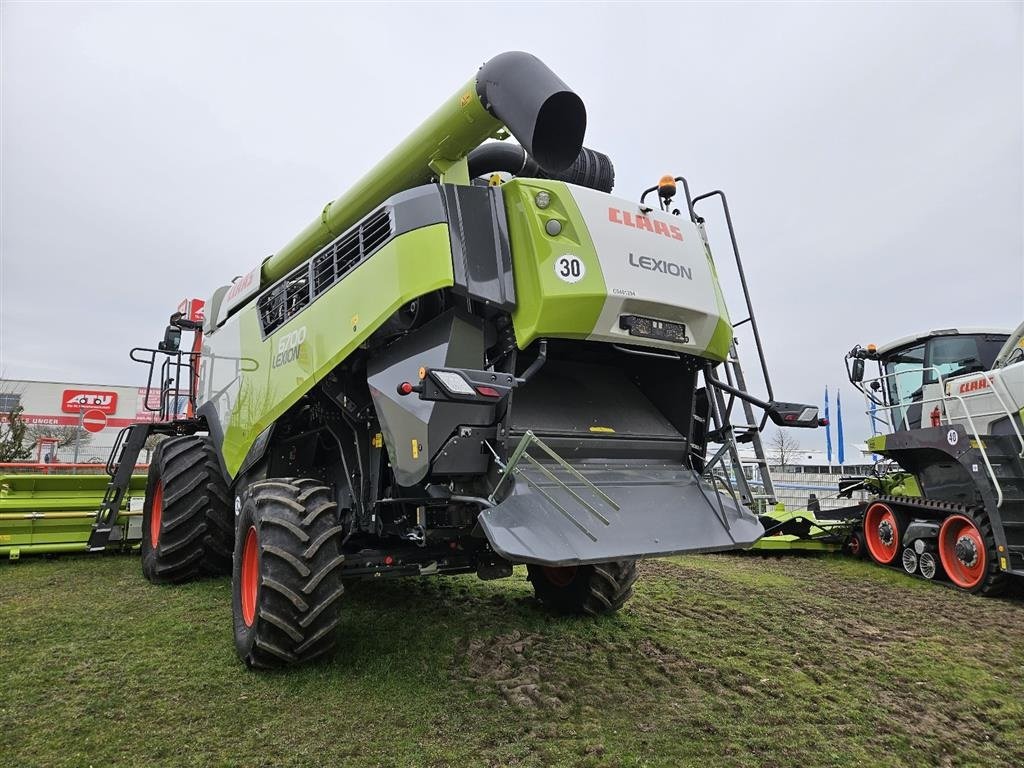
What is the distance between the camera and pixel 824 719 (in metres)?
3.45

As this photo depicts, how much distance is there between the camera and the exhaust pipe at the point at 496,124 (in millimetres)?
3490

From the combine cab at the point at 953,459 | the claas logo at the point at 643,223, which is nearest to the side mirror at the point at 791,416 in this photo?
the claas logo at the point at 643,223

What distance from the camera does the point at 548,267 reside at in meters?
3.55

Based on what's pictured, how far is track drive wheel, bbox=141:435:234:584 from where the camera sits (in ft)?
19.1

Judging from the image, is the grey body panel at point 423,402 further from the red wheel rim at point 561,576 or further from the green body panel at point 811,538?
the green body panel at point 811,538

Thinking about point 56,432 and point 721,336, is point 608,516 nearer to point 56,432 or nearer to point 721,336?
point 721,336

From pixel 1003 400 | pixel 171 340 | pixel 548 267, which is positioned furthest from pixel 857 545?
pixel 171 340

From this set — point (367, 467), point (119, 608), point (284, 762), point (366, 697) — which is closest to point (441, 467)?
point (367, 467)

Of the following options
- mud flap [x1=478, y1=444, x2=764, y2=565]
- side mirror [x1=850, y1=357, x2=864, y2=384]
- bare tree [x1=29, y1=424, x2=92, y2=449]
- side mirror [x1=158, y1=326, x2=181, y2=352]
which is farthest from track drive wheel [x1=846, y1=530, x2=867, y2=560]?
bare tree [x1=29, y1=424, x2=92, y2=449]

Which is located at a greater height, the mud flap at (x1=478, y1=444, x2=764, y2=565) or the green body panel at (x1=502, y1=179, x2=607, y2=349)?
the green body panel at (x1=502, y1=179, x2=607, y2=349)

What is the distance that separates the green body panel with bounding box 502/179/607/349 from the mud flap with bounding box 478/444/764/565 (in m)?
0.72

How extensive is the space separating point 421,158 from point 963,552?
710cm

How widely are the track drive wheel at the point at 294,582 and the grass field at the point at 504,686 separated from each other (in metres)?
0.18

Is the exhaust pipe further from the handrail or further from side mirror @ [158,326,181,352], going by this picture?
the handrail
